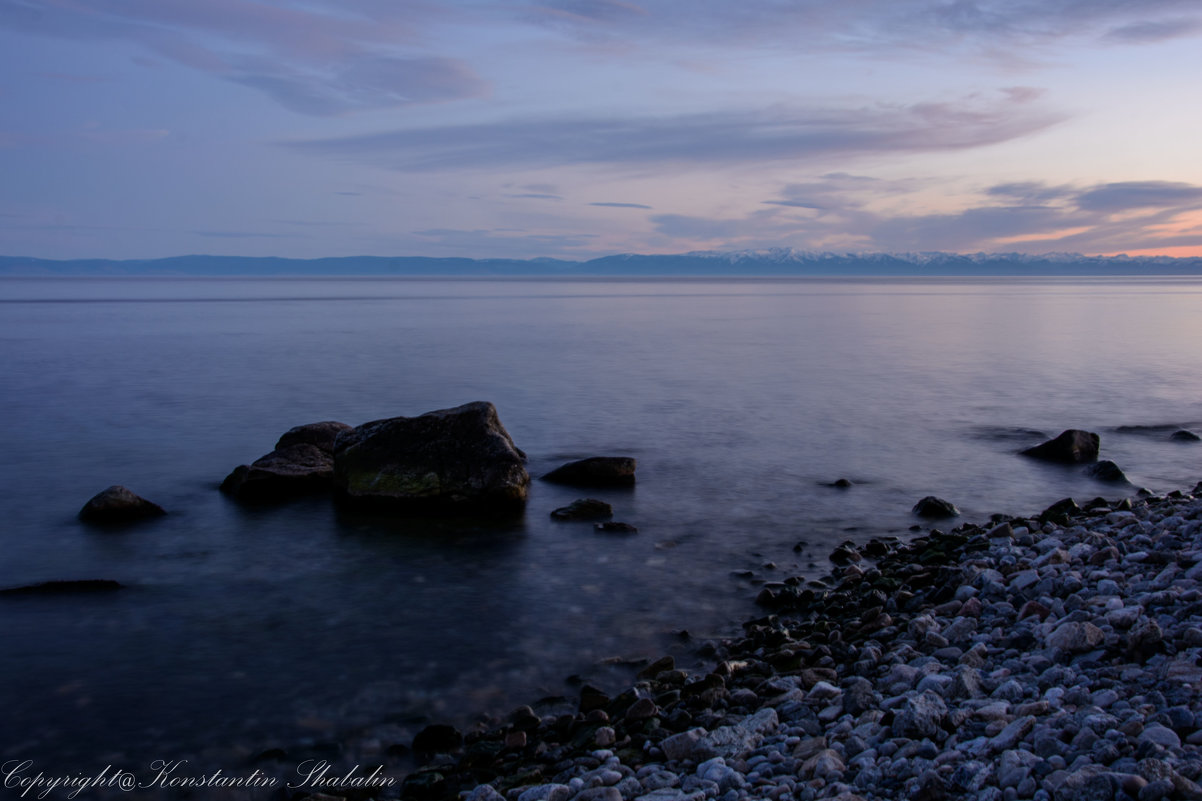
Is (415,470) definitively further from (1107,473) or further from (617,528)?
(1107,473)

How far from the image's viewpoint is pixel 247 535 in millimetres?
11055

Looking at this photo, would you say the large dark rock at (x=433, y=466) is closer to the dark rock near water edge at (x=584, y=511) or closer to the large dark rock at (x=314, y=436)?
the dark rock near water edge at (x=584, y=511)

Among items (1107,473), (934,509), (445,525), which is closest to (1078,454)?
(1107,473)

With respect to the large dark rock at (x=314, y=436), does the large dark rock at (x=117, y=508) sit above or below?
below

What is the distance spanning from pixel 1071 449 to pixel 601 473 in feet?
26.6

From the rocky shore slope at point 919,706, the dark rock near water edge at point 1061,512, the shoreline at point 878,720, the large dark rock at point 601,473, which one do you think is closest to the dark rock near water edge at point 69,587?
the shoreline at point 878,720

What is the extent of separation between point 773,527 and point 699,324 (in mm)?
45216

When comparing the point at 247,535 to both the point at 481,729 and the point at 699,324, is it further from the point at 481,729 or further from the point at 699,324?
the point at 699,324

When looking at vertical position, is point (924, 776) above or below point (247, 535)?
above

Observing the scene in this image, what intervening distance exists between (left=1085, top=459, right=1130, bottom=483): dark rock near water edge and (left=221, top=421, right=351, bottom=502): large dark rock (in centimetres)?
1198

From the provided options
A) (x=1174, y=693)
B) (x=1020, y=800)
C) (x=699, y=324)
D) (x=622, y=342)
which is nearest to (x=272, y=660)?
(x=1020, y=800)

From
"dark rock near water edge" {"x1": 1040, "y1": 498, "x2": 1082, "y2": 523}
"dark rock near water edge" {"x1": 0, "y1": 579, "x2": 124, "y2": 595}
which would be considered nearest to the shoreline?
"dark rock near water edge" {"x1": 1040, "y1": 498, "x2": 1082, "y2": 523}

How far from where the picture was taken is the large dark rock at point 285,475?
12828 millimetres

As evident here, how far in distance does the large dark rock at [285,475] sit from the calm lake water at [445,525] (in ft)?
1.72
